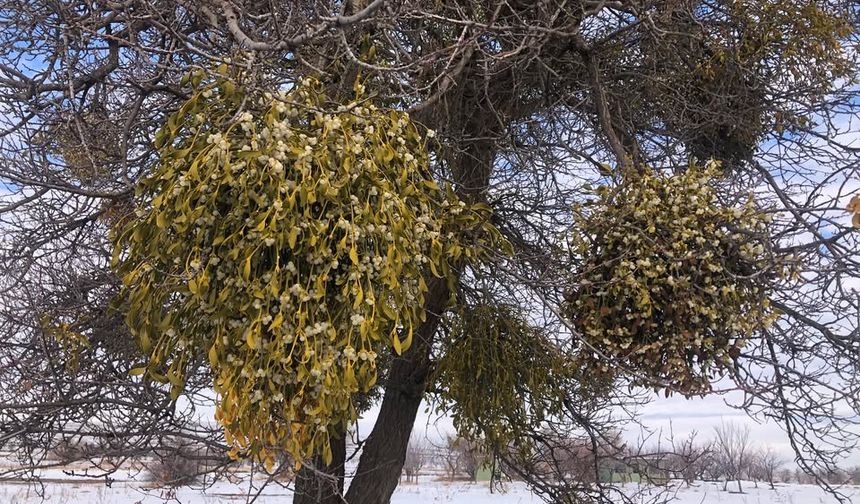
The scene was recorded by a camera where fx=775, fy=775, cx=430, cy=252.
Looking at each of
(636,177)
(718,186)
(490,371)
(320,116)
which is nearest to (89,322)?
(490,371)

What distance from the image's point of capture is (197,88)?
168cm

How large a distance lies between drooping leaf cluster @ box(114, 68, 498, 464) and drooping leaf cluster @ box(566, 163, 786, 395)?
54 centimetres

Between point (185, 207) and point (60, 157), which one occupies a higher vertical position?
point (60, 157)

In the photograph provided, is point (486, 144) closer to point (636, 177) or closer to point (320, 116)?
point (636, 177)

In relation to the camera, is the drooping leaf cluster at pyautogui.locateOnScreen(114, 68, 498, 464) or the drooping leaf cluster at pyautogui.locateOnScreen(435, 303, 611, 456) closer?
the drooping leaf cluster at pyautogui.locateOnScreen(114, 68, 498, 464)

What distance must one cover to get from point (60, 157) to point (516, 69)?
182 cm

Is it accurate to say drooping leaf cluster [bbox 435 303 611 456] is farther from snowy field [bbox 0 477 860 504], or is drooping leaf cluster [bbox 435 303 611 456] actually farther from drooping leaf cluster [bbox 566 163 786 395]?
snowy field [bbox 0 477 860 504]

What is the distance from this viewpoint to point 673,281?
1.81m

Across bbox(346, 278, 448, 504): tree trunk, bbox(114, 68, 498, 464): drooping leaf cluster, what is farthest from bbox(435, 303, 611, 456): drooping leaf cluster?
bbox(114, 68, 498, 464): drooping leaf cluster

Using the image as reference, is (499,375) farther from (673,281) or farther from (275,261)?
(275,261)

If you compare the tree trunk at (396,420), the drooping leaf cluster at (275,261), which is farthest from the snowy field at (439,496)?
the drooping leaf cluster at (275,261)

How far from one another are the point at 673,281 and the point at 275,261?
92 centimetres

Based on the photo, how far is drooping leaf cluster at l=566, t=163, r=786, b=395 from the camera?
72.7 inches

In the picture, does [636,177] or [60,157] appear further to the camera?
[60,157]
